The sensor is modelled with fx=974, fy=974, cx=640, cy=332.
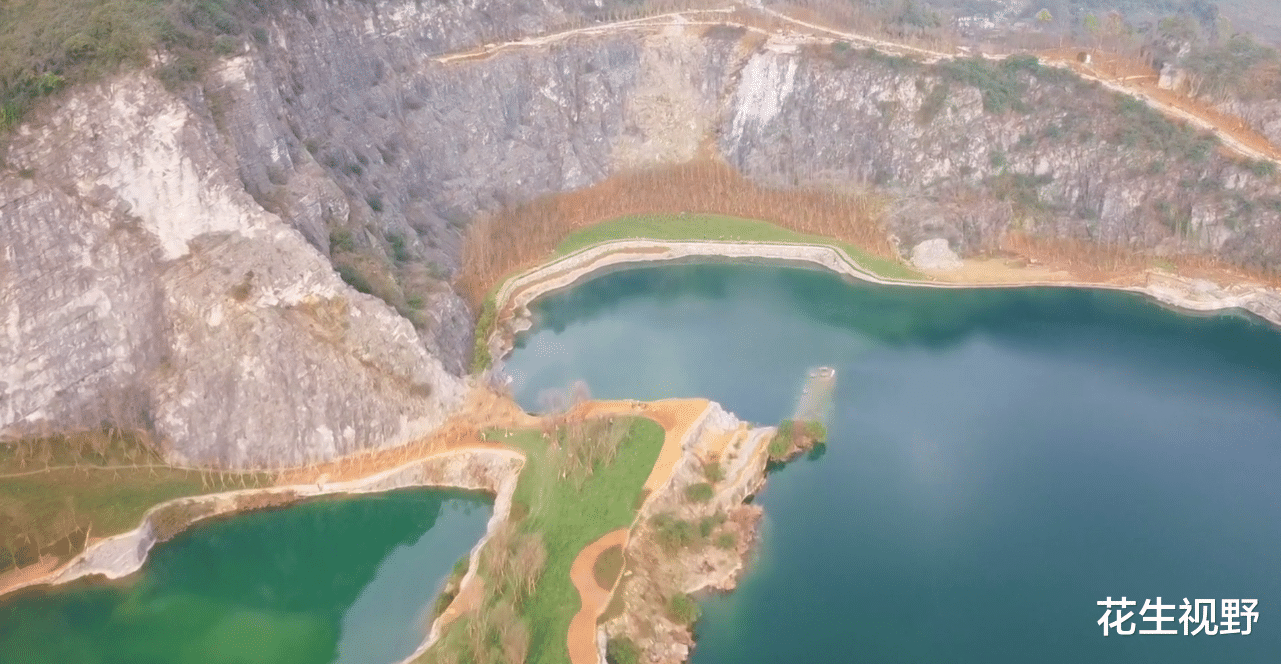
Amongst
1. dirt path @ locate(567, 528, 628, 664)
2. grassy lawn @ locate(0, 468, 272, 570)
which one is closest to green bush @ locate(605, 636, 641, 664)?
dirt path @ locate(567, 528, 628, 664)

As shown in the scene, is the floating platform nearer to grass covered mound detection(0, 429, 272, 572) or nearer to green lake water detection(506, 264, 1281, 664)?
green lake water detection(506, 264, 1281, 664)

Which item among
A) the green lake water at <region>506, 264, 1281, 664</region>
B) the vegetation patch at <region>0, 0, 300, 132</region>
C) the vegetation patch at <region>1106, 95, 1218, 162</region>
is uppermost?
the vegetation patch at <region>0, 0, 300, 132</region>

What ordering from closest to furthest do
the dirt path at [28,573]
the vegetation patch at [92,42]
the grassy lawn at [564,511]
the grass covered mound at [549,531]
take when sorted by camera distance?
the grass covered mound at [549,531] < the grassy lawn at [564,511] < the dirt path at [28,573] < the vegetation patch at [92,42]

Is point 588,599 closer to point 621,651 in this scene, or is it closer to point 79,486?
point 621,651

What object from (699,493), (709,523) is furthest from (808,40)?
(709,523)

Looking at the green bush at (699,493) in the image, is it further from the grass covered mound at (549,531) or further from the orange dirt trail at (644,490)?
the grass covered mound at (549,531)

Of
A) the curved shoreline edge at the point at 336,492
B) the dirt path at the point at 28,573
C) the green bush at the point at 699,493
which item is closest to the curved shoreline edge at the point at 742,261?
the curved shoreline edge at the point at 336,492
